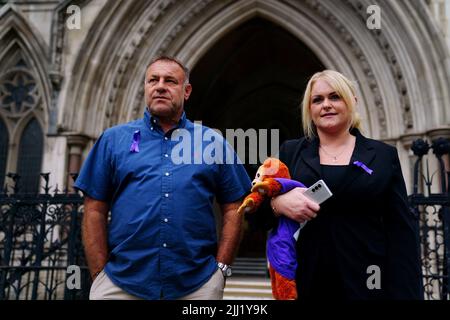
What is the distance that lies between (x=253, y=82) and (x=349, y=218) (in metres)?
13.4

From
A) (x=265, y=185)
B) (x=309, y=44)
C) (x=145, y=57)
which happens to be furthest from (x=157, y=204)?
(x=309, y=44)

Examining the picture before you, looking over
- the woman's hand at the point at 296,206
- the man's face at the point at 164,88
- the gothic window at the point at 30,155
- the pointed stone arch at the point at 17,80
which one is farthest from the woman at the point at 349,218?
the gothic window at the point at 30,155

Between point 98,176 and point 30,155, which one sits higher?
point 30,155

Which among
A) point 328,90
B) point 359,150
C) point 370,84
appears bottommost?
point 359,150

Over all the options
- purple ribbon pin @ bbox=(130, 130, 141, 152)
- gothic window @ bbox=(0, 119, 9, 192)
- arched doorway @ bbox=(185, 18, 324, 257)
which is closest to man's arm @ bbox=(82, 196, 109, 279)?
purple ribbon pin @ bbox=(130, 130, 141, 152)

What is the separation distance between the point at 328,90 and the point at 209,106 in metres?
11.3

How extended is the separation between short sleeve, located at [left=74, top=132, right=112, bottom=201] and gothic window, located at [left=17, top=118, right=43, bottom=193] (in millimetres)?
7324

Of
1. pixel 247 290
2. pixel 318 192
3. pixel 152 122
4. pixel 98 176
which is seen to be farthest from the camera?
pixel 247 290

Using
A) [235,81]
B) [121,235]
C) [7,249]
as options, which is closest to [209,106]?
[235,81]

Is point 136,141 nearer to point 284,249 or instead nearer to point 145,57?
point 284,249

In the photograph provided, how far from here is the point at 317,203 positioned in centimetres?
180

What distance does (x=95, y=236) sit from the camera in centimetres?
224

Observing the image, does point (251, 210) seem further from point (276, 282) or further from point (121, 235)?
point (121, 235)

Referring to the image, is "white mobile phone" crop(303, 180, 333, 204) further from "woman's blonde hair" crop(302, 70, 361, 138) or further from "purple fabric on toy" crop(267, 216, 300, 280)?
"woman's blonde hair" crop(302, 70, 361, 138)
